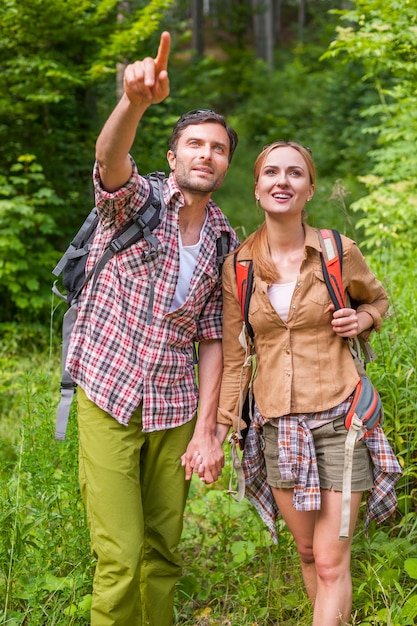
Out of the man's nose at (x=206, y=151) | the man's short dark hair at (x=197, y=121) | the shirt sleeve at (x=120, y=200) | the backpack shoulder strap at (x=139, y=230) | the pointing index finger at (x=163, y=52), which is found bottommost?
the backpack shoulder strap at (x=139, y=230)

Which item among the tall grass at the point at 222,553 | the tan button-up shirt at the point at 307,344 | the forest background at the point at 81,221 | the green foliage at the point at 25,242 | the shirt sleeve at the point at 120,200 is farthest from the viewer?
the green foliage at the point at 25,242

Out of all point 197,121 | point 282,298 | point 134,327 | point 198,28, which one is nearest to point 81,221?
point 197,121

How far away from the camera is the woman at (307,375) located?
2600mm

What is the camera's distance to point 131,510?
9.11 feet

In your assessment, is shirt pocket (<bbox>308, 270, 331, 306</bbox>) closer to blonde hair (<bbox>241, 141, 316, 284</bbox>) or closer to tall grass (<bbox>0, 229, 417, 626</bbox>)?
blonde hair (<bbox>241, 141, 316, 284</bbox>)

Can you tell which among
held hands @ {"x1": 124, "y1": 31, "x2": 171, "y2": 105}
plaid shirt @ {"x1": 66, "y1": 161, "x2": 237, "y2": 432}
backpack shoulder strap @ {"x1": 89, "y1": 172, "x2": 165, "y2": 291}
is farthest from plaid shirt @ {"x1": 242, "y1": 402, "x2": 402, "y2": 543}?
held hands @ {"x1": 124, "y1": 31, "x2": 171, "y2": 105}

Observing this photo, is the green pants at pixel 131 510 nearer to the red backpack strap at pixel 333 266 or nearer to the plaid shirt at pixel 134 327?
the plaid shirt at pixel 134 327

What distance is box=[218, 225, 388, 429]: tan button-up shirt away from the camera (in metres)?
2.63

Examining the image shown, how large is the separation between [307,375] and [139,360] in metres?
0.68

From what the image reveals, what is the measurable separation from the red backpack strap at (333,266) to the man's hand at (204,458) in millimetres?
786

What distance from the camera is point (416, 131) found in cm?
704

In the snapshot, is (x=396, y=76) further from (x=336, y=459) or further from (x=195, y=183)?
(x=336, y=459)

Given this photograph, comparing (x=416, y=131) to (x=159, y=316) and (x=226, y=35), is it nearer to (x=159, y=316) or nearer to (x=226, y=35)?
(x=159, y=316)

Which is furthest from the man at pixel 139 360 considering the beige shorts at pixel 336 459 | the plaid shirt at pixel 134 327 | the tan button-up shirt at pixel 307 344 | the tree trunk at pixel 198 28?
the tree trunk at pixel 198 28
